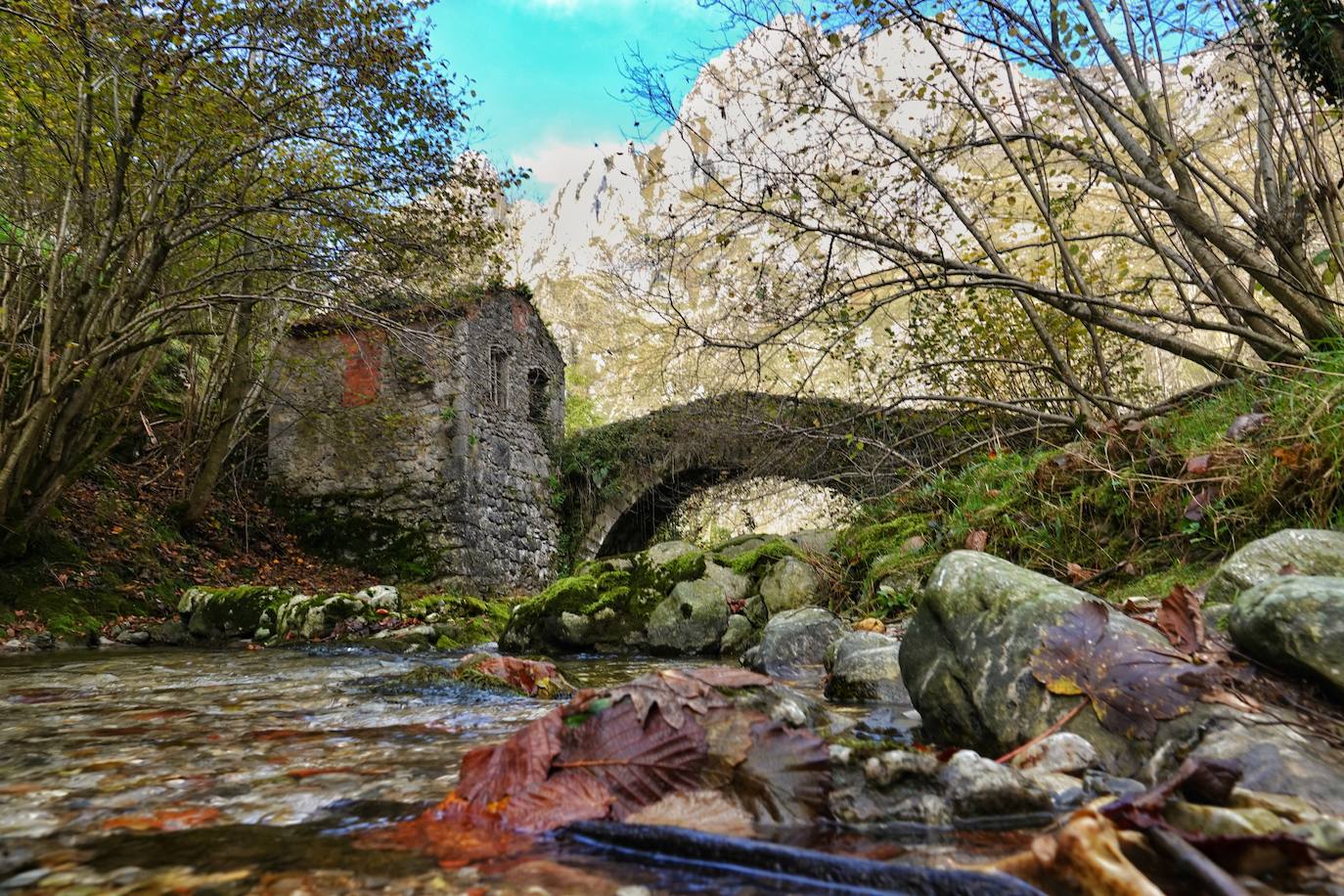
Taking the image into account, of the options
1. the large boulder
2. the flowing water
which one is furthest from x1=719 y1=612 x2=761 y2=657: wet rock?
the large boulder

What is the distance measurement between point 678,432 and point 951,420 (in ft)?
26.6

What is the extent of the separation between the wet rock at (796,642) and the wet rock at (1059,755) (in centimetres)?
250

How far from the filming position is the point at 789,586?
646 centimetres

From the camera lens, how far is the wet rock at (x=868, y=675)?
3141 mm

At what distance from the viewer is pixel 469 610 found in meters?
8.37

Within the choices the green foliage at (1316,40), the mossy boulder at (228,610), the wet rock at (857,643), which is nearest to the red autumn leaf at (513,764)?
the wet rock at (857,643)

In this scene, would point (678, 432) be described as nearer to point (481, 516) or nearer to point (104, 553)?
point (481, 516)

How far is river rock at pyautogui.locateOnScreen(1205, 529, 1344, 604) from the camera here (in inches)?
104

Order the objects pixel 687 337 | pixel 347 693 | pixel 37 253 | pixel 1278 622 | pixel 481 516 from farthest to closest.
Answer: pixel 481 516
pixel 37 253
pixel 687 337
pixel 347 693
pixel 1278 622

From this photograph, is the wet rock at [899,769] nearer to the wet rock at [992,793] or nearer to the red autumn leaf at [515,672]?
the wet rock at [992,793]

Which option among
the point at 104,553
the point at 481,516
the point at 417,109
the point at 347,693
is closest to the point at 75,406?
the point at 104,553

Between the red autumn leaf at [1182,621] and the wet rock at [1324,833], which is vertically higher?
the red autumn leaf at [1182,621]

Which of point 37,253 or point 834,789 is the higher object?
point 37,253

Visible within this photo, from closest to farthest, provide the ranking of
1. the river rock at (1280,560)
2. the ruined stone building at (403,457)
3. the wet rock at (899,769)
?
1. the wet rock at (899,769)
2. the river rock at (1280,560)
3. the ruined stone building at (403,457)
